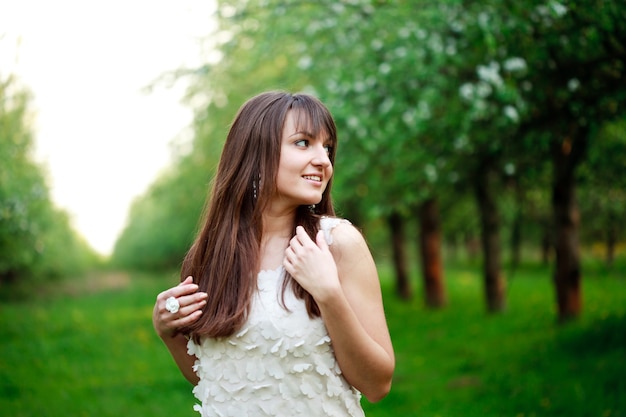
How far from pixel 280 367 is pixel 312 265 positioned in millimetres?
368

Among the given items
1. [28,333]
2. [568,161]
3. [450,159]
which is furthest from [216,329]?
[28,333]

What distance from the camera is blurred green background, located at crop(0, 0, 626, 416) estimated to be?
21.5 feet

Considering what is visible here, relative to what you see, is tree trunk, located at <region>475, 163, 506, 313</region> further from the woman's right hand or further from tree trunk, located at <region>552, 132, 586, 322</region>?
the woman's right hand

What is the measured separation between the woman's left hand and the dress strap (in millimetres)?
53

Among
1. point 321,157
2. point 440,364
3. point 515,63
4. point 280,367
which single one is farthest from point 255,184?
point 440,364

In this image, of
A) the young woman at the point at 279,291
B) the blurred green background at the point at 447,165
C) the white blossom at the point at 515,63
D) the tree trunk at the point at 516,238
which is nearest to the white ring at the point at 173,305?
A: the young woman at the point at 279,291

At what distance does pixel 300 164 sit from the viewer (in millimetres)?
2551

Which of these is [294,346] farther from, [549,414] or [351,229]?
[549,414]

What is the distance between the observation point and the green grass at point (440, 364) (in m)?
7.19

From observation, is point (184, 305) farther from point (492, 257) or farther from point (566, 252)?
point (492, 257)

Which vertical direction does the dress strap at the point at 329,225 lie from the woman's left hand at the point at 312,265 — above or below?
above

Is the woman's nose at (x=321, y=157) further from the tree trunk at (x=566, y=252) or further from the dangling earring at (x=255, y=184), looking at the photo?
the tree trunk at (x=566, y=252)

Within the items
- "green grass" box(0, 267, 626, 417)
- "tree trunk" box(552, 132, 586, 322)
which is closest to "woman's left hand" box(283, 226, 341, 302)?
"green grass" box(0, 267, 626, 417)

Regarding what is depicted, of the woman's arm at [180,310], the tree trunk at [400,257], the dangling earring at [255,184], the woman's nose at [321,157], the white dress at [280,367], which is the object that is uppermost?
the woman's nose at [321,157]
